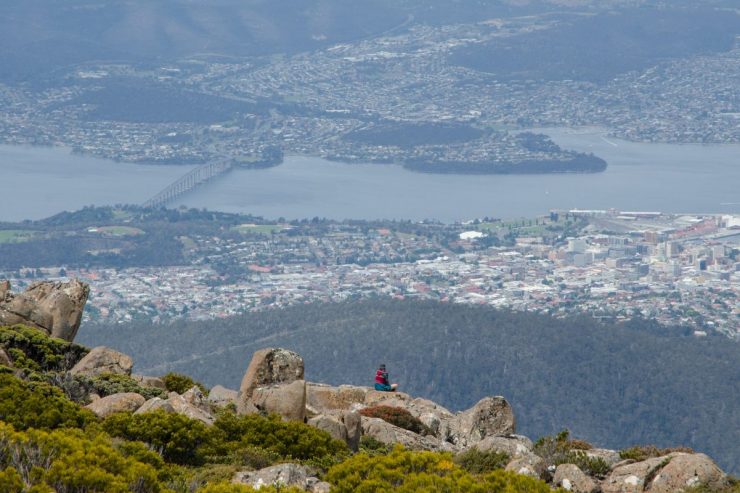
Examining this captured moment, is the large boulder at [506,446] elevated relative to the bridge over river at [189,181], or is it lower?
lower

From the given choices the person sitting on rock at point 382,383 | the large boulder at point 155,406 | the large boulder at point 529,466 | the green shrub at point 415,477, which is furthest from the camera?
the person sitting on rock at point 382,383

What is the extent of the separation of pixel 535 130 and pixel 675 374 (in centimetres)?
9433

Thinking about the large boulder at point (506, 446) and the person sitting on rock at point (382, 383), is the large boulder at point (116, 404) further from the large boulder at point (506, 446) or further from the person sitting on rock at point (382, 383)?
the person sitting on rock at point (382, 383)

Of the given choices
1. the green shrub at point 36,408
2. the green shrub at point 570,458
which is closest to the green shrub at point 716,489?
the green shrub at point 570,458

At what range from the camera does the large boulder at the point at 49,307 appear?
24.9m

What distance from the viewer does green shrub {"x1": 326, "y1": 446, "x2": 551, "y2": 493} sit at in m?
15.2

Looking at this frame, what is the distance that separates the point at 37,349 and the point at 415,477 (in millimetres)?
9742

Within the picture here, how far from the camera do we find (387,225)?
105m

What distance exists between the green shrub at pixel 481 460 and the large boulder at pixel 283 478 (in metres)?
2.58

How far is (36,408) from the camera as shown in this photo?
18.5 meters

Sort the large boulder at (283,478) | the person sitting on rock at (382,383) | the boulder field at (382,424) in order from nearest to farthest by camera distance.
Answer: the large boulder at (283,478) < the boulder field at (382,424) < the person sitting on rock at (382,383)

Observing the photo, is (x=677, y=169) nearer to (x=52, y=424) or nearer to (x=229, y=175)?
(x=229, y=175)

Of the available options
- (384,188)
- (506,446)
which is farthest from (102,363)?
(384,188)

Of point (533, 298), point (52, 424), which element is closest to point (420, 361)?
point (533, 298)
